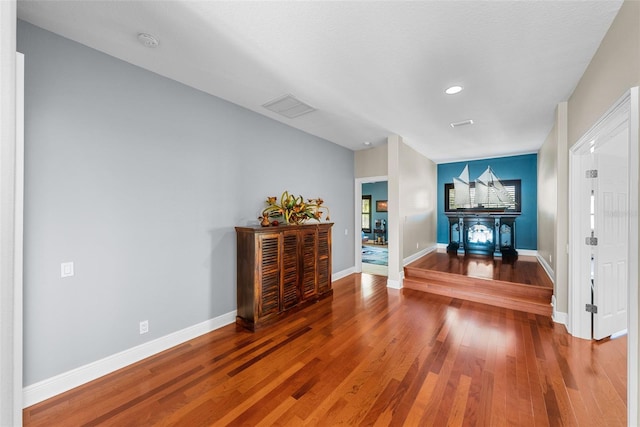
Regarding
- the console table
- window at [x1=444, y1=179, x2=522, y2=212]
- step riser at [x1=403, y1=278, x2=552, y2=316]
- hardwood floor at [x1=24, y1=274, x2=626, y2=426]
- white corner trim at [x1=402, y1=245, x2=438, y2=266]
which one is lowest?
hardwood floor at [x1=24, y1=274, x2=626, y2=426]

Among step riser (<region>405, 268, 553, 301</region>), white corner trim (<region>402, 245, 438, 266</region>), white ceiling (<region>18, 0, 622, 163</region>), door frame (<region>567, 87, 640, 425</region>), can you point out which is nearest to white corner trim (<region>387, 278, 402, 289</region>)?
step riser (<region>405, 268, 553, 301</region>)

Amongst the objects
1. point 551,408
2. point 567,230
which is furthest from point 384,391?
point 567,230

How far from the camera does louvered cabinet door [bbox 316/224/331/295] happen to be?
408cm

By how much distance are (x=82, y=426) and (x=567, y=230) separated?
502 centimetres

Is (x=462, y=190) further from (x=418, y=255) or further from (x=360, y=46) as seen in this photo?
(x=360, y=46)

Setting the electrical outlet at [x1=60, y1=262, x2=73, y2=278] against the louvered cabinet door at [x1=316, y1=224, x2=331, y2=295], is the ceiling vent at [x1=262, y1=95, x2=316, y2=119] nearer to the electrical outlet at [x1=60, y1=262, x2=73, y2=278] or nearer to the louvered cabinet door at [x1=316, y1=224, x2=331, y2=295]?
the louvered cabinet door at [x1=316, y1=224, x2=331, y2=295]

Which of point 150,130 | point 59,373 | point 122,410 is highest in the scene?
point 150,130

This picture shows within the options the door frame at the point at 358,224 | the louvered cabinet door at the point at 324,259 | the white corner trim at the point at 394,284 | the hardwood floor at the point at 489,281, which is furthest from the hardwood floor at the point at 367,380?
the door frame at the point at 358,224

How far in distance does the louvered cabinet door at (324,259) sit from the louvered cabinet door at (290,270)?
52 centimetres

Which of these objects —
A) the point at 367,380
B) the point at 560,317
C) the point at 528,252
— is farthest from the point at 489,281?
the point at 528,252

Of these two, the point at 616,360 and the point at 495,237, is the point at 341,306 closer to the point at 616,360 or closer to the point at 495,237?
the point at 616,360

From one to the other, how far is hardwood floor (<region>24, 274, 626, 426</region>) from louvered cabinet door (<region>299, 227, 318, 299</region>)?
0.62 meters

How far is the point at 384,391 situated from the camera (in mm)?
2035

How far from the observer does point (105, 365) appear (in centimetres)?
225
